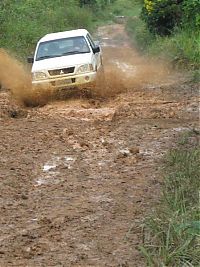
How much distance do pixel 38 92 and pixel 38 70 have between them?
0.47 metres

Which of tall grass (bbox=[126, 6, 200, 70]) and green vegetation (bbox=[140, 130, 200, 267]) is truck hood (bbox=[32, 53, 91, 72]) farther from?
green vegetation (bbox=[140, 130, 200, 267])

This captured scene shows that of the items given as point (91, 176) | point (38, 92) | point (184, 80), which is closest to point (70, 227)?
point (91, 176)

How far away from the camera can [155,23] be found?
26516mm

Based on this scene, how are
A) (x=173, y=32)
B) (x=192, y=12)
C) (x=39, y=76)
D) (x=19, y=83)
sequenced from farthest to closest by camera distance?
1. (x=173, y=32)
2. (x=192, y=12)
3. (x=19, y=83)
4. (x=39, y=76)

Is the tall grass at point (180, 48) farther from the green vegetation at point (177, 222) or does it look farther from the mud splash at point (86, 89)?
the green vegetation at point (177, 222)

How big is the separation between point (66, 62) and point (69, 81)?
1.46 ft

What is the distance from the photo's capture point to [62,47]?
14469mm

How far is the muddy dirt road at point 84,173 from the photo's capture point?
5.55 metres

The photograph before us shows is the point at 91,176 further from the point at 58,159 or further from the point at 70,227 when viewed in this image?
the point at 70,227

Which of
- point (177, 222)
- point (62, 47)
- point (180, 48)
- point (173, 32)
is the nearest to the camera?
point (177, 222)

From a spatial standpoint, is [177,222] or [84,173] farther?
[84,173]

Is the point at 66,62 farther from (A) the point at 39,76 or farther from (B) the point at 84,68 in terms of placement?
(A) the point at 39,76

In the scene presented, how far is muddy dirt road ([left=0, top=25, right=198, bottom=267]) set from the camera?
555cm

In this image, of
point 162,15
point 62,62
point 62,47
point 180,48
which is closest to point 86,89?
point 62,62
